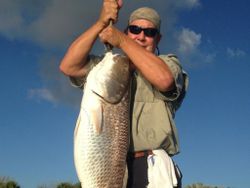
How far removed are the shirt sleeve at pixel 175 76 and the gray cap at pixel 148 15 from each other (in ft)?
1.28

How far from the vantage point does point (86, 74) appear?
19.3ft

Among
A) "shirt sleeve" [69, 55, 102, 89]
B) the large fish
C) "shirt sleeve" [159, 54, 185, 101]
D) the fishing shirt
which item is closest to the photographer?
the large fish

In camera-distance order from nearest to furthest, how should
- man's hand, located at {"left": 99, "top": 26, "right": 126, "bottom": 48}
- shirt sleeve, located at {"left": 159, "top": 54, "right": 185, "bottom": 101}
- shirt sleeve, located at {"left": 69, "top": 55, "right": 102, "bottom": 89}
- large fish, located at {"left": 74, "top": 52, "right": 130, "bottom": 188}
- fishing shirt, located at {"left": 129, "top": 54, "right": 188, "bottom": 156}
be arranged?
large fish, located at {"left": 74, "top": 52, "right": 130, "bottom": 188}
man's hand, located at {"left": 99, "top": 26, "right": 126, "bottom": 48}
fishing shirt, located at {"left": 129, "top": 54, "right": 188, "bottom": 156}
shirt sleeve, located at {"left": 159, "top": 54, "right": 185, "bottom": 101}
shirt sleeve, located at {"left": 69, "top": 55, "right": 102, "bottom": 89}

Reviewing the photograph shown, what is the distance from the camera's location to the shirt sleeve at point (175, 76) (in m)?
5.66

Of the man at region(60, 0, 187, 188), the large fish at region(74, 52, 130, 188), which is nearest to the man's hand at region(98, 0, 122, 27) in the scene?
the man at region(60, 0, 187, 188)

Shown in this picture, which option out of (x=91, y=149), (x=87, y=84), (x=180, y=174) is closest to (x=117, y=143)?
(x=91, y=149)

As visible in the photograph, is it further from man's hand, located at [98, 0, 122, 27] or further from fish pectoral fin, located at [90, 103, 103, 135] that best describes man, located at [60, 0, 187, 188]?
fish pectoral fin, located at [90, 103, 103, 135]

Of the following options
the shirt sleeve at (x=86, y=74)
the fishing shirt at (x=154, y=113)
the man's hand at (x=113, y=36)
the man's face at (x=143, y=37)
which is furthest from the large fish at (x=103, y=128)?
the man's face at (x=143, y=37)

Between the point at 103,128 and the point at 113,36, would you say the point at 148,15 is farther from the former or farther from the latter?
the point at 103,128

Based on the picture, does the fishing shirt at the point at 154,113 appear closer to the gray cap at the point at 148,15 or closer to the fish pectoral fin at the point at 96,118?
the gray cap at the point at 148,15

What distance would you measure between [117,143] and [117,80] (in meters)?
0.63

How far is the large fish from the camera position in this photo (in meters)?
4.93

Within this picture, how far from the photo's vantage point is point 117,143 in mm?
5102

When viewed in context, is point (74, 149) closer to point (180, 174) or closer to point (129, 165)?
point (129, 165)
